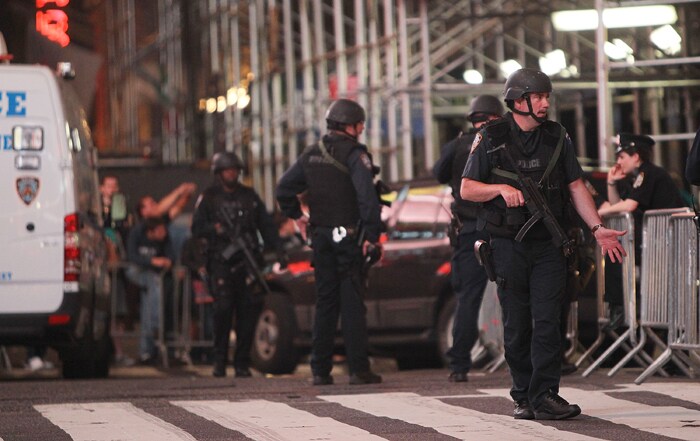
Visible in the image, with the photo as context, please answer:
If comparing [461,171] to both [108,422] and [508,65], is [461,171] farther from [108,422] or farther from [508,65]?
[508,65]

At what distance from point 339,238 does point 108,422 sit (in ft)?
9.98

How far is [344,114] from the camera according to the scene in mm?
11547

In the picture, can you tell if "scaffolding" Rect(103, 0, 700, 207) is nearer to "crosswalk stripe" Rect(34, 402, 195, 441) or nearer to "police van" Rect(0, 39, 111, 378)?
"police van" Rect(0, 39, 111, 378)

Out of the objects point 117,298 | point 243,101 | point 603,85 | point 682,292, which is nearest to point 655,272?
point 682,292

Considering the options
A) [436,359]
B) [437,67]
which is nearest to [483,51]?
[437,67]

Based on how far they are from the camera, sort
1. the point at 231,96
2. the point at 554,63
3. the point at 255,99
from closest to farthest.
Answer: the point at 554,63
the point at 255,99
the point at 231,96

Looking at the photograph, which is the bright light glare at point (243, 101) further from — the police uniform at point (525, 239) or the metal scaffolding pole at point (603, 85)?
the police uniform at point (525, 239)

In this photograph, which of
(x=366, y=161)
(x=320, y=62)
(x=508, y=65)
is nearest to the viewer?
(x=366, y=161)

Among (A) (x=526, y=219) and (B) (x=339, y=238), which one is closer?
(A) (x=526, y=219)

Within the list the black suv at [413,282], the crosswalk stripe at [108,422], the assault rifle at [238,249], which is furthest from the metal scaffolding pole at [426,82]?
the crosswalk stripe at [108,422]

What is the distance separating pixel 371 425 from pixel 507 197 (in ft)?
4.35

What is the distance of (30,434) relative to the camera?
8289 millimetres

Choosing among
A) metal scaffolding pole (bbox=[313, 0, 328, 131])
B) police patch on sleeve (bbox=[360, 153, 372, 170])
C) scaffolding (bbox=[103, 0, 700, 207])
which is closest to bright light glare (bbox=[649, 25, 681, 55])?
scaffolding (bbox=[103, 0, 700, 207])

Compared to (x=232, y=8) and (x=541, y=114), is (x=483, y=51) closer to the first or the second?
(x=232, y=8)
